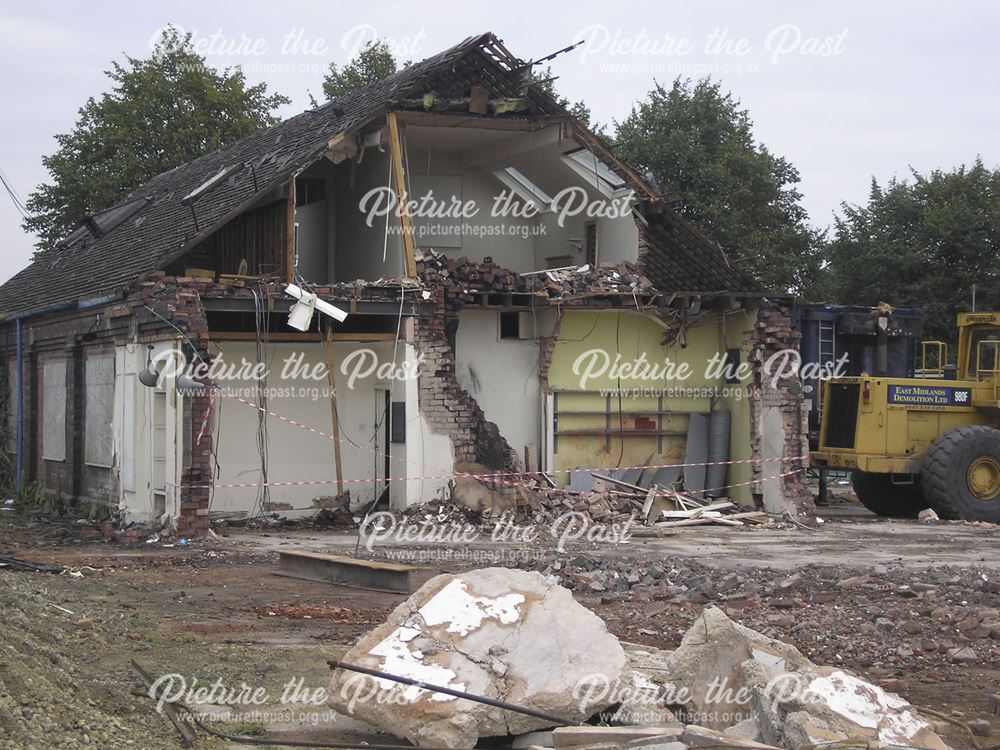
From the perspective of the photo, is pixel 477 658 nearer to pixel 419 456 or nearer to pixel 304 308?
pixel 304 308

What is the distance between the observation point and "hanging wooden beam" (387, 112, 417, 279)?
1852 centimetres

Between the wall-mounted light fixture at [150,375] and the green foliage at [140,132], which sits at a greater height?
the green foliage at [140,132]

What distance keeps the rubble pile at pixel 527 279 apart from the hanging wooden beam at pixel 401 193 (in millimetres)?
185

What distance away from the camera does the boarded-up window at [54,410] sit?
22.0 m

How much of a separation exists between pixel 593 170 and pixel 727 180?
1902 centimetres

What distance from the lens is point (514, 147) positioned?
20.6 m

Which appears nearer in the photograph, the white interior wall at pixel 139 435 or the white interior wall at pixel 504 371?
the white interior wall at pixel 139 435

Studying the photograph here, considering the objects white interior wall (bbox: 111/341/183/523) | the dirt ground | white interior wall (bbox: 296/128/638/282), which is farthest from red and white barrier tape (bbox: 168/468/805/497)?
white interior wall (bbox: 296/128/638/282)

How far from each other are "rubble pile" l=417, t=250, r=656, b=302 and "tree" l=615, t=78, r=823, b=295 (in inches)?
736

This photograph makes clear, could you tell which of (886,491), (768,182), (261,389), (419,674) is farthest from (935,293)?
(419,674)

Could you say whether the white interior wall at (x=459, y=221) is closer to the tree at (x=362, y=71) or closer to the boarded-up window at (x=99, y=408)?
the boarded-up window at (x=99, y=408)

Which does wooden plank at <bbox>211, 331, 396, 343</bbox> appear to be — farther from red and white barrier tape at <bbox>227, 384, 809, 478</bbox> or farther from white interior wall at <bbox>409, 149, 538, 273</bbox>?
white interior wall at <bbox>409, 149, 538, 273</bbox>

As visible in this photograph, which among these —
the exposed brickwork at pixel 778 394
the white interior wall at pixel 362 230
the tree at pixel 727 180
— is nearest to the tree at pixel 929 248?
the tree at pixel 727 180

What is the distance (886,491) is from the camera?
22.0m
